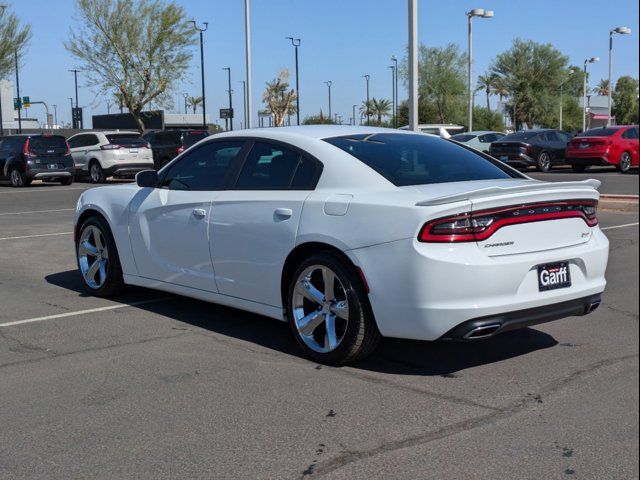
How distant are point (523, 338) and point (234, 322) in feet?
7.45

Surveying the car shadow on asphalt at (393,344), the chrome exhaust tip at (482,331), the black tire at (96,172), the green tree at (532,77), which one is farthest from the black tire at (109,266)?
the green tree at (532,77)

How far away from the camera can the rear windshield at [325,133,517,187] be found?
200 inches

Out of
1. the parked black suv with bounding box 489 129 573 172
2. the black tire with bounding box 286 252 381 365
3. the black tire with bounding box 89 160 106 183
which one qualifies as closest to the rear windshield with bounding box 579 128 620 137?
the parked black suv with bounding box 489 129 573 172

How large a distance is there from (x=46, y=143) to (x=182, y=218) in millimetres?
20245

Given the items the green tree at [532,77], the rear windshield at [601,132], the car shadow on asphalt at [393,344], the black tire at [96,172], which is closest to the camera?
the car shadow on asphalt at [393,344]

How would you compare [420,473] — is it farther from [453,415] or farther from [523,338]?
[523,338]

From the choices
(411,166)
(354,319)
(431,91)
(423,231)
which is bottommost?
(354,319)

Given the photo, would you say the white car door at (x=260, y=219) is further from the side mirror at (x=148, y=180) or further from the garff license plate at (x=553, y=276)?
the garff license plate at (x=553, y=276)

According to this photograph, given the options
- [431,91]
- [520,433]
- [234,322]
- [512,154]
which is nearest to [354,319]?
[520,433]

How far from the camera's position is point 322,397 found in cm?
440

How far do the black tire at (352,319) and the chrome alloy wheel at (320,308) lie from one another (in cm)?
4

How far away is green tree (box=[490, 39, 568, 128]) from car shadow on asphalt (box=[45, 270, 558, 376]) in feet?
147

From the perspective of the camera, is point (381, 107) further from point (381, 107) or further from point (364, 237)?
point (364, 237)

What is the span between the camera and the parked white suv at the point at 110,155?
2594cm
